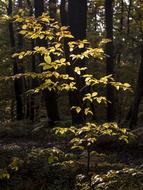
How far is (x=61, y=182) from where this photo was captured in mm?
7824

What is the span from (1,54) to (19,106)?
4.12 meters

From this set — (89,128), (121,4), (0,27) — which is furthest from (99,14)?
(89,128)

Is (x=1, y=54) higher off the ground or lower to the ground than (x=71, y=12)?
lower

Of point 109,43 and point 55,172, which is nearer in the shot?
point 55,172

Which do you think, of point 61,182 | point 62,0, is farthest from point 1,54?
point 61,182

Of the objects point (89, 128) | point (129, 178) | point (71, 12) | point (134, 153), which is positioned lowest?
point (134, 153)

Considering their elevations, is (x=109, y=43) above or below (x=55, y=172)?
above

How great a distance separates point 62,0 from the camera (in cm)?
2105

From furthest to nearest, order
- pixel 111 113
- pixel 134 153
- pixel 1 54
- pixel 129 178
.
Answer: pixel 1 54, pixel 111 113, pixel 134 153, pixel 129 178

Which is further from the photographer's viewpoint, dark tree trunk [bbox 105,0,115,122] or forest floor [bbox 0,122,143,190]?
dark tree trunk [bbox 105,0,115,122]

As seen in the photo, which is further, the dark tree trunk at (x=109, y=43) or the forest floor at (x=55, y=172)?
the dark tree trunk at (x=109, y=43)

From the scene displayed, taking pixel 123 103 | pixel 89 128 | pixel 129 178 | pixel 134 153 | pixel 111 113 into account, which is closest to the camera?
pixel 89 128

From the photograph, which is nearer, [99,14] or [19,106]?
[19,106]

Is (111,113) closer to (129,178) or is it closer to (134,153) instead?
(134,153)
